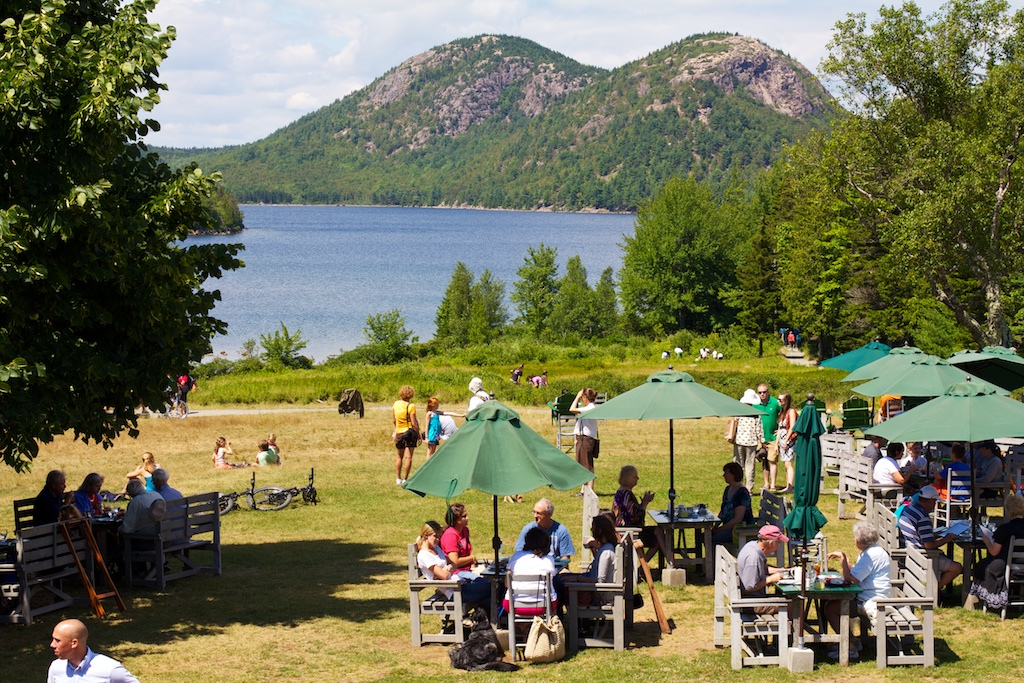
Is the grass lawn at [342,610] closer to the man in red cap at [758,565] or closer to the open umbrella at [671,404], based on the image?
the man in red cap at [758,565]

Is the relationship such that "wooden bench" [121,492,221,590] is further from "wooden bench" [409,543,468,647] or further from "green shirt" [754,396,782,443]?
"green shirt" [754,396,782,443]

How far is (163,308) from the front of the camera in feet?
36.6

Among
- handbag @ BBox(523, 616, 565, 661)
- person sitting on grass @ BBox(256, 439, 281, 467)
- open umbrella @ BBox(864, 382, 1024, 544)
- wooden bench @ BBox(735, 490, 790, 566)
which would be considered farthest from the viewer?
person sitting on grass @ BBox(256, 439, 281, 467)

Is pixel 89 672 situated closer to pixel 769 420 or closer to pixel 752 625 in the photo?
pixel 752 625

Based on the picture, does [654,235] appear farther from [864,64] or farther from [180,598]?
[180,598]

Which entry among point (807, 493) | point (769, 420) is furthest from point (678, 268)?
point (807, 493)

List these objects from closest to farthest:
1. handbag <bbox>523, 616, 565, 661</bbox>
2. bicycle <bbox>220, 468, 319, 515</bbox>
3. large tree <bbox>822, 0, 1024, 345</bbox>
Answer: handbag <bbox>523, 616, 565, 661</bbox> < bicycle <bbox>220, 468, 319, 515</bbox> < large tree <bbox>822, 0, 1024, 345</bbox>

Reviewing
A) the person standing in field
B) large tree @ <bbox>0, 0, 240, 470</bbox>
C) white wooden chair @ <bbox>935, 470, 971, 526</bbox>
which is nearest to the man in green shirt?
white wooden chair @ <bbox>935, 470, 971, 526</bbox>

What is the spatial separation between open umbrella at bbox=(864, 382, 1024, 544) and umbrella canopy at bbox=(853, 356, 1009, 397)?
4455 millimetres

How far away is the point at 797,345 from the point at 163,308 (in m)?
67.1

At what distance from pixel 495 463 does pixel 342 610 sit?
302 cm

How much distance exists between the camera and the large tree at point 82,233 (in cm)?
991

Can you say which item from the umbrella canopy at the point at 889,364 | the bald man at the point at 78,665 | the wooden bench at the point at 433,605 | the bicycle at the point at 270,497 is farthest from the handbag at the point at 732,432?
the bald man at the point at 78,665

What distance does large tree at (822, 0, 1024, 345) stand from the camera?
31.3m
